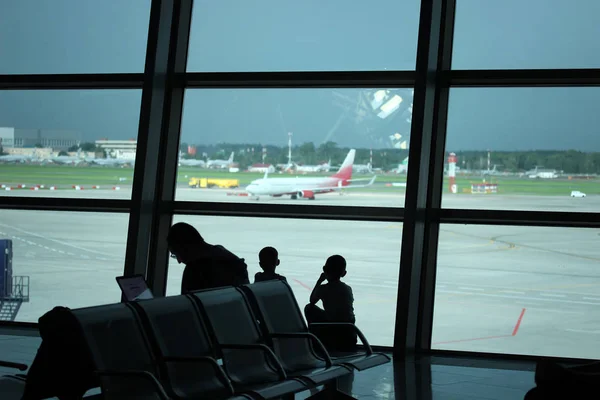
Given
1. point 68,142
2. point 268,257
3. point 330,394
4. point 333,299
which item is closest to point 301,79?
point 268,257

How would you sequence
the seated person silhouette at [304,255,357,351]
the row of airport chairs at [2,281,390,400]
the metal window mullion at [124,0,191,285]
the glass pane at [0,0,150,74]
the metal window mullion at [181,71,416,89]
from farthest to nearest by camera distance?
the glass pane at [0,0,150,74] < the metal window mullion at [124,0,191,285] < the metal window mullion at [181,71,416,89] < the seated person silhouette at [304,255,357,351] < the row of airport chairs at [2,281,390,400]

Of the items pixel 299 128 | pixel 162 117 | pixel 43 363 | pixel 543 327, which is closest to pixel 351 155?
pixel 299 128

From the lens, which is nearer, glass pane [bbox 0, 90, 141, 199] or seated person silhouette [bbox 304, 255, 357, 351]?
seated person silhouette [bbox 304, 255, 357, 351]

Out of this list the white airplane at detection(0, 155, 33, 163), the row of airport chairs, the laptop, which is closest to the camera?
the row of airport chairs

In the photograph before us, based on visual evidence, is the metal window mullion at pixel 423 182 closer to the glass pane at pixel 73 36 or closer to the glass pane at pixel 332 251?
the glass pane at pixel 332 251

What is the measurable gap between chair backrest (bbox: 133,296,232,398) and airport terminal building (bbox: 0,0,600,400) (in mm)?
2300

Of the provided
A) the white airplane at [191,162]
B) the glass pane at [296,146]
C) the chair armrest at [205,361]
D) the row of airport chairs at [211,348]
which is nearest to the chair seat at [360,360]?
the row of airport chairs at [211,348]

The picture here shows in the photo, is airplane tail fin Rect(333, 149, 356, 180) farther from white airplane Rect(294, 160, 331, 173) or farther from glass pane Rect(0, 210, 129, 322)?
glass pane Rect(0, 210, 129, 322)

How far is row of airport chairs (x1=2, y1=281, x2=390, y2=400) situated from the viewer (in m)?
3.21

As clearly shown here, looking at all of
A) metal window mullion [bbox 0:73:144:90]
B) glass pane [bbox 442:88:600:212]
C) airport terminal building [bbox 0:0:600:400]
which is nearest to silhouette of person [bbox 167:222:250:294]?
airport terminal building [bbox 0:0:600:400]

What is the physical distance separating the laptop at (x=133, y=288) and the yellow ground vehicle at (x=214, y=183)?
11.4ft

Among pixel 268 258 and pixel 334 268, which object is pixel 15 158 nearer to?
pixel 268 258

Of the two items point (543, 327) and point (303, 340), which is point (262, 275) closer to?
point (303, 340)

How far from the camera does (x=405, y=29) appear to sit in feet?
23.4
